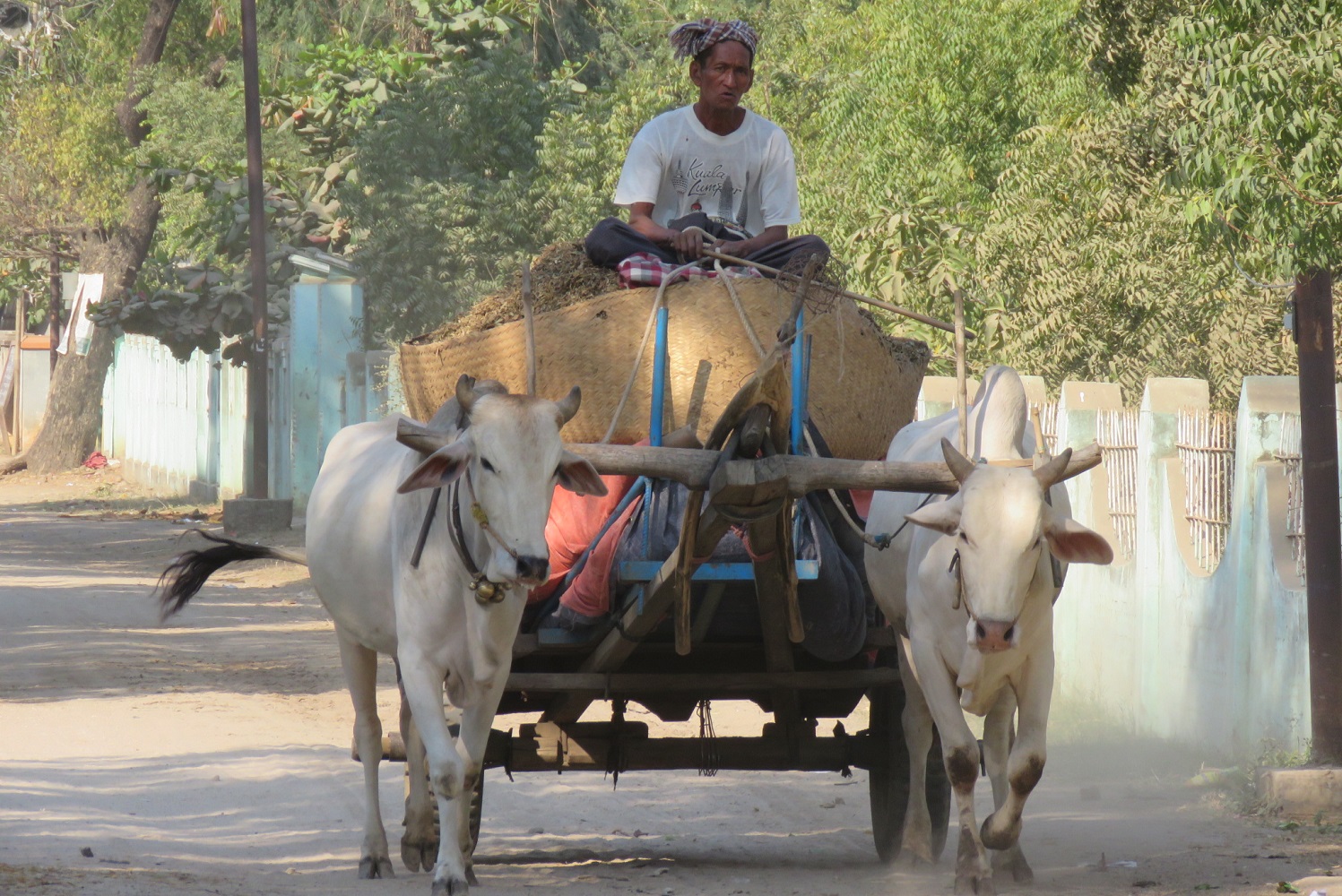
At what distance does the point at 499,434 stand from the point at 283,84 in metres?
20.7

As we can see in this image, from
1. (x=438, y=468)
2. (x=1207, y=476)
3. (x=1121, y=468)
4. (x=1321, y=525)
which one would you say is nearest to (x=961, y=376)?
(x=438, y=468)

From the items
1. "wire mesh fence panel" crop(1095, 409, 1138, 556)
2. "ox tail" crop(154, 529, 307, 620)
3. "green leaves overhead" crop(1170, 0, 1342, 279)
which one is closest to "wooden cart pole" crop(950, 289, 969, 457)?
"green leaves overhead" crop(1170, 0, 1342, 279)

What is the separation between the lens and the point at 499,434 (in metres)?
4.23

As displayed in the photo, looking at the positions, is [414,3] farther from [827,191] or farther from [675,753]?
[675,753]

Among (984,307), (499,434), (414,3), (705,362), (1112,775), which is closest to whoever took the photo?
(499,434)

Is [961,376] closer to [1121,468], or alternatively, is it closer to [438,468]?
[438,468]

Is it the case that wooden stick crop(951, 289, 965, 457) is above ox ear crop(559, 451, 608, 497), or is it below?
above

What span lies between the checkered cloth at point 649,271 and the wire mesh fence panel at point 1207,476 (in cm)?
318

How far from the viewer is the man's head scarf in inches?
223

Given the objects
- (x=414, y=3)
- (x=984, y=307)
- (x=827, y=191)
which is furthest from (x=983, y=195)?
(x=414, y=3)

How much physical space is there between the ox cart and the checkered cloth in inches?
8.5

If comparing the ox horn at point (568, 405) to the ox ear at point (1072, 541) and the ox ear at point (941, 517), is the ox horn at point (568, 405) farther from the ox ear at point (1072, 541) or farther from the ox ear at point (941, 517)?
the ox ear at point (1072, 541)

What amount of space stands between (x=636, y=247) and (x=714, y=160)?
2.64ft

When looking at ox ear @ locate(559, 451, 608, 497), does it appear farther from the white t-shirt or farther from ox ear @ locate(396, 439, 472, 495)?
the white t-shirt
